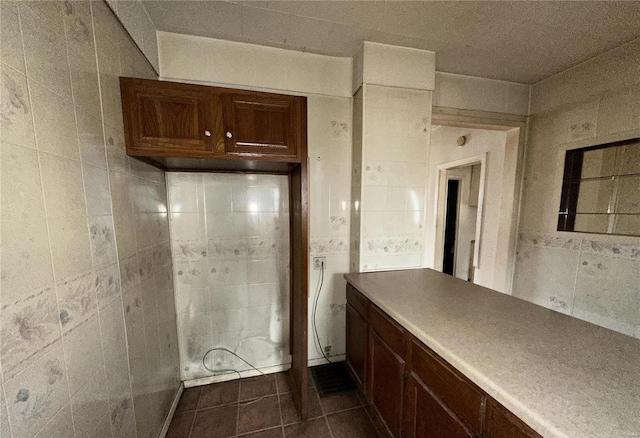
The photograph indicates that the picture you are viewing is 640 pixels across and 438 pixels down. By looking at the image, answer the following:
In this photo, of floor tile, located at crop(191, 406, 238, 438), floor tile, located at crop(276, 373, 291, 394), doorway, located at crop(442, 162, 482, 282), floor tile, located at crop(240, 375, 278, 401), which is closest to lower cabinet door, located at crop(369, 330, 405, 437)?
floor tile, located at crop(276, 373, 291, 394)

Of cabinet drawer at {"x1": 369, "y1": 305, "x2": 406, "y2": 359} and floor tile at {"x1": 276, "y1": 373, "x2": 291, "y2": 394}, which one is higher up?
cabinet drawer at {"x1": 369, "y1": 305, "x2": 406, "y2": 359}

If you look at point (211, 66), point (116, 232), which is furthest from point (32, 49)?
point (211, 66)

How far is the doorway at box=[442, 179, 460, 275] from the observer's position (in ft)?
12.4

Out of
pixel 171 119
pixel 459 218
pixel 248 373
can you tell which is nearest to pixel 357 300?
pixel 248 373

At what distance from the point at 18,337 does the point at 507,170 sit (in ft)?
10.3

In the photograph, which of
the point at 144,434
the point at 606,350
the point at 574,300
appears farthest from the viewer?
the point at 574,300

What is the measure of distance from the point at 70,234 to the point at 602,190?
3.11m

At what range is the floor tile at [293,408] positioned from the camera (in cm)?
149

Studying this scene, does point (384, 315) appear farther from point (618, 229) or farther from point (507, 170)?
point (507, 170)

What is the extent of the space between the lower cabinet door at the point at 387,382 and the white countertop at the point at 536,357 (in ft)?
0.77

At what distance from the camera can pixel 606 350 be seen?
0.81 meters

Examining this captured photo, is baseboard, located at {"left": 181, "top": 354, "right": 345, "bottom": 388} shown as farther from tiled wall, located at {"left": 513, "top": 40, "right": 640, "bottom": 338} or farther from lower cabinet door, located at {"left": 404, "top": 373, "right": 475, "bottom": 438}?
tiled wall, located at {"left": 513, "top": 40, "right": 640, "bottom": 338}

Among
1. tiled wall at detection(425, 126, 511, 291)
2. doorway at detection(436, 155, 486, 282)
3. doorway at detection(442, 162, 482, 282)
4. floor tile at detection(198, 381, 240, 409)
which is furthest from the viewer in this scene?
doorway at detection(442, 162, 482, 282)

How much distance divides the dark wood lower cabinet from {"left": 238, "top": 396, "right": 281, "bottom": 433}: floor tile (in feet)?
1.93
